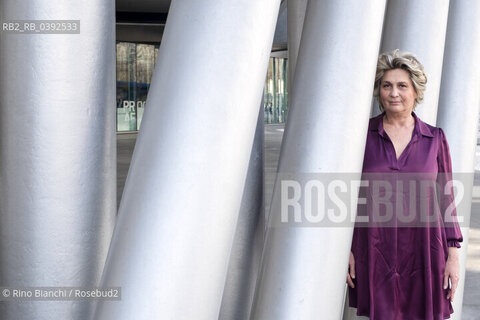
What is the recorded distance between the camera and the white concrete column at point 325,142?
2646mm

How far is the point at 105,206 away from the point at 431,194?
4.79 feet

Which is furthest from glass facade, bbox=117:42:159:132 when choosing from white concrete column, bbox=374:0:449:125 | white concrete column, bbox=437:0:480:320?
white concrete column, bbox=374:0:449:125

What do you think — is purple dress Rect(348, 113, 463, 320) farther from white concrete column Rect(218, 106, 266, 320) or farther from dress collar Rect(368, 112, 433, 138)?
white concrete column Rect(218, 106, 266, 320)

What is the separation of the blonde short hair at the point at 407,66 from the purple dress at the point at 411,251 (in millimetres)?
152

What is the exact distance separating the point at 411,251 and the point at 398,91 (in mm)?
681

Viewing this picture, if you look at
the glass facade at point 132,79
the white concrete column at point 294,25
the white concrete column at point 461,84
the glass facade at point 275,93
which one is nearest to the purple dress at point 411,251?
the white concrete column at point 461,84

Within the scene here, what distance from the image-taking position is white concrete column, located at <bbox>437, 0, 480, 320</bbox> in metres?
4.25

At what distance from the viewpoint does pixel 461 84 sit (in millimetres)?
4281

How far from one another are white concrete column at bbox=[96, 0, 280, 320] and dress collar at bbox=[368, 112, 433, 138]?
91cm

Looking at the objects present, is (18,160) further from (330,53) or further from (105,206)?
(330,53)

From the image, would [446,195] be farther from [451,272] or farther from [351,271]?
[351,271]

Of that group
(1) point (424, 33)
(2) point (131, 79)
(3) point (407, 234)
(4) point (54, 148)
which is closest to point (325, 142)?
(3) point (407, 234)

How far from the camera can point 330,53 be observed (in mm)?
2711

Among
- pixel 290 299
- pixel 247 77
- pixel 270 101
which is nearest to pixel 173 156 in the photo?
pixel 247 77
